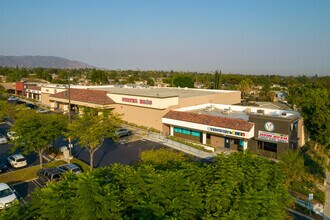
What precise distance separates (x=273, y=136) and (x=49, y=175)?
2526cm

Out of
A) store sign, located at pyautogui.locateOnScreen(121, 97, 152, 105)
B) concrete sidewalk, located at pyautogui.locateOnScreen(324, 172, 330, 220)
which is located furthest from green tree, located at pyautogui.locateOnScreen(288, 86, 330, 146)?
store sign, located at pyautogui.locateOnScreen(121, 97, 152, 105)

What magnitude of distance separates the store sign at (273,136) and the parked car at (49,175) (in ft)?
77.8

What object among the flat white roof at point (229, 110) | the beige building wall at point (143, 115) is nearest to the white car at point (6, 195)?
the beige building wall at point (143, 115)

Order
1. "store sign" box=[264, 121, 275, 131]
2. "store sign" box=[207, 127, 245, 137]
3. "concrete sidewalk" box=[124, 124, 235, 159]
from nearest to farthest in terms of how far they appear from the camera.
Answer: "store sign" box=[264, 121, 275, 131]
"store sign" box=[207, 127, 245, 137]
"concrete sidewalk" box=[124, 124, 235, 159]

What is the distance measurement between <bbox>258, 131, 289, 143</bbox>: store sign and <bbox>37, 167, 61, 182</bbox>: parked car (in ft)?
77.8

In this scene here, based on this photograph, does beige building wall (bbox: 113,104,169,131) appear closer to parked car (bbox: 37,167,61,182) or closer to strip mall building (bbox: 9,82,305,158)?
strip mall building (bbox: 9,82,305,158)

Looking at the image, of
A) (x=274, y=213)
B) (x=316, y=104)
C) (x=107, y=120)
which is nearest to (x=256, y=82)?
(x=316, y=104)

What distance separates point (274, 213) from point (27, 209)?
1124 cm

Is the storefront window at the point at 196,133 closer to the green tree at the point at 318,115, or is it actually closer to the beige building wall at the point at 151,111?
Answer: the beige building wall at the point at 151,111

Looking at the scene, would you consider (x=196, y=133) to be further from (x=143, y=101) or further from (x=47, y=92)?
→ (x=47, y=92)

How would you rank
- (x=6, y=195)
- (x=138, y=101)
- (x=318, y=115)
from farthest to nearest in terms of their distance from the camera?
1. (x=138, y=101)
2. (x=318, y=115)
3. (x=6, y=195)

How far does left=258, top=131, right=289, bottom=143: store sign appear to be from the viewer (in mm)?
31836

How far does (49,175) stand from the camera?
24.1 meters

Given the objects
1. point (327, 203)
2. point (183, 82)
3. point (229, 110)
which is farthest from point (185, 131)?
point (183, 82)
